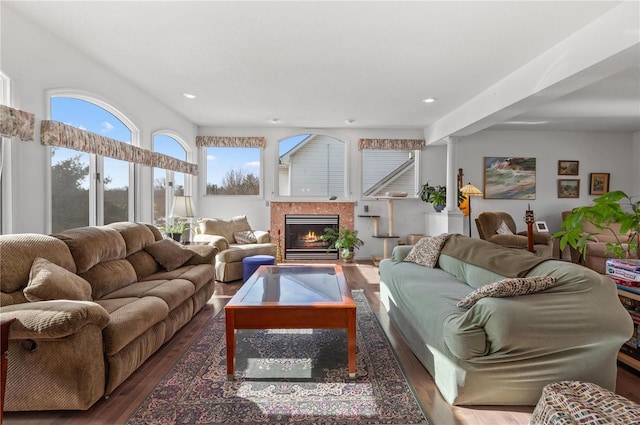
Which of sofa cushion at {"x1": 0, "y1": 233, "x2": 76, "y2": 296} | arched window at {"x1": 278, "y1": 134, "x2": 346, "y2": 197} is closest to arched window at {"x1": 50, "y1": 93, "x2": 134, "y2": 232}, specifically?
sofa cushion at {"x1": 0, "y1": 233, "x2": 76, "y2": 296}

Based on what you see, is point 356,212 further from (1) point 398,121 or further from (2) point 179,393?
(2) point 179,393

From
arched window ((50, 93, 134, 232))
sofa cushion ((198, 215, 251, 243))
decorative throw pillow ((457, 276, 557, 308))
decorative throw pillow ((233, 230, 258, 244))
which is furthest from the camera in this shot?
decorative throw pillow ((233, 230, 258, 244))

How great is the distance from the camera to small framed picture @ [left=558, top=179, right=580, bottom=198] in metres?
6.99

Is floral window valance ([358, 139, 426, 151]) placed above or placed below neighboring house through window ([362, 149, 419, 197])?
above

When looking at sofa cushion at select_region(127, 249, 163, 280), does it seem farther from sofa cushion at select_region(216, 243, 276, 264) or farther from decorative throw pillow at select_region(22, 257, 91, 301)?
sofa cushion at select_region(216, 243, 276, 264)

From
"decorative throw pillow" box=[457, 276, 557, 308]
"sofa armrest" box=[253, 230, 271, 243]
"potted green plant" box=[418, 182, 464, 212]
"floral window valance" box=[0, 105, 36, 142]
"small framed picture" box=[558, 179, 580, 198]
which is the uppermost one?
"floral window valance" box=[0, 105, 36, 142]

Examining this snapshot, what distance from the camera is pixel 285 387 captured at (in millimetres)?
2203

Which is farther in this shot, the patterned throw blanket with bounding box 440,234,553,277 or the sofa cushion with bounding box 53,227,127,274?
the sofa cushion with bounding box 53,227,127,274

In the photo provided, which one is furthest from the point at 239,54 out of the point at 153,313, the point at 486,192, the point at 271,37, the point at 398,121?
the point at 486,192

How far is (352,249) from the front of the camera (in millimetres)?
6695

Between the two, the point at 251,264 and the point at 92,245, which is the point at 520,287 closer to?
the point at 92,245

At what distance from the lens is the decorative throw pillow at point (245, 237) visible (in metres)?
5.72

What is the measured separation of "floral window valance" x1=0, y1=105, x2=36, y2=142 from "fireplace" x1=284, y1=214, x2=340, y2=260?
14.9 feet

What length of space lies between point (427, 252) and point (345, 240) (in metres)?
2.89
